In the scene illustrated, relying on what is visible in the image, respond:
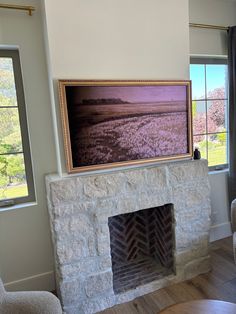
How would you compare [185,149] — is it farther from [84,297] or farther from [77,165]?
[84,297]

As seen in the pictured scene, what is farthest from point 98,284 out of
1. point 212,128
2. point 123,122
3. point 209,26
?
point 209,26

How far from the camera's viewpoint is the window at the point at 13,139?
6.73ft

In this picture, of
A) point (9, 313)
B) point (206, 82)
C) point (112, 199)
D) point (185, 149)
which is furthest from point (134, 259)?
point (206, 82)

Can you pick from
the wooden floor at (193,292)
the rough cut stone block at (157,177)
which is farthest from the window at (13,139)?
the wooden floor at (193,292)

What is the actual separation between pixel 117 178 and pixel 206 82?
5.33ft

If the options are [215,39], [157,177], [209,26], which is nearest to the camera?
[157,177]

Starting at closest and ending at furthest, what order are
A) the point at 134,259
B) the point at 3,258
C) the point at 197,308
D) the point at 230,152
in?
the point at 197,308
the point at 3,258
the point at 134,259
the point at 230,152

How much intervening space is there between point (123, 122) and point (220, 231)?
1.88m

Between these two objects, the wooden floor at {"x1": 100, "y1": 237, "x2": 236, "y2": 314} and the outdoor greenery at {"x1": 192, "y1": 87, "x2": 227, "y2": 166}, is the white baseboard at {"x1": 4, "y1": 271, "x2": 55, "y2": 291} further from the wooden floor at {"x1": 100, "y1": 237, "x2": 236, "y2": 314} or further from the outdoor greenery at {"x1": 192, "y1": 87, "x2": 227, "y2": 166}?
the outdoor greenery at {"x1": 192, "y1": 87, "x2": 227, "y2": 166}

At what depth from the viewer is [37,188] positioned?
2.13 metres

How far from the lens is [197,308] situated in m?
1.27

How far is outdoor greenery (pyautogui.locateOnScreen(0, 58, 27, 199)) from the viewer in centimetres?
205

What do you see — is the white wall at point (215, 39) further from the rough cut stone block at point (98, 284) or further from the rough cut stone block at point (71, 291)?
the rough cut stone block at point (71, 291)

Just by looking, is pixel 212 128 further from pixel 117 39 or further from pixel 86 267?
pixel 86 267
